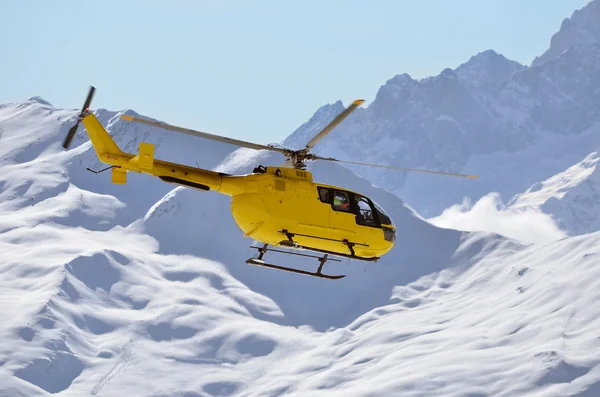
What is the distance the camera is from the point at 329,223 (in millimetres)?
41000

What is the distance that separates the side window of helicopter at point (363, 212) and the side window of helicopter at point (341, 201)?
52cm

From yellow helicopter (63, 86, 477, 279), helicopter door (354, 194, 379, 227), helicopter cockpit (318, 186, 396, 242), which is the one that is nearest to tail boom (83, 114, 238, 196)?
yellow helicopter (63, 86, 477, 279)

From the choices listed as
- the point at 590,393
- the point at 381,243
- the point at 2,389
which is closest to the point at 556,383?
the point at 590,393

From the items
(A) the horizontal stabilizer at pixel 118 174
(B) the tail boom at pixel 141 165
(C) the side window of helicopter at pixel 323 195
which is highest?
(C) the side window of helicopter at pixel 323 195

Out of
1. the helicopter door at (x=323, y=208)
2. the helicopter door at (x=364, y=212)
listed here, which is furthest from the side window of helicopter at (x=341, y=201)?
the helicopter door at (x=364, y=212)

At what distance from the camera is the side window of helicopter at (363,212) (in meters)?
42.1

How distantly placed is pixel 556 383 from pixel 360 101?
171003 mm

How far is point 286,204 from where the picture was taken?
40.2 meters

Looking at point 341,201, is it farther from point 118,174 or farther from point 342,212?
point 118,174

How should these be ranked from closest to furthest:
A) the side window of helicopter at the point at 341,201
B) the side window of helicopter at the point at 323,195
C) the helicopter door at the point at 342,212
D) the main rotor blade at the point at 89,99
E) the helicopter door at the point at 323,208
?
the main rotor blade at the point at 89,99 < the helicopter door at the point at 323,208 < the side window of helicopter at the point at 323,195 < the helicopter door at the point at 342,212 < the side window of helicopter at the point at 341,201

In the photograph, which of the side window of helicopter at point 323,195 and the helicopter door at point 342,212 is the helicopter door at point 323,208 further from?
the helicopter door at point 342,212

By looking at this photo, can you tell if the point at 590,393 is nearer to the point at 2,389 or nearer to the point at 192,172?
→ the point at 2,389

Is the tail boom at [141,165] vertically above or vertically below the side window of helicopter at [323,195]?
below

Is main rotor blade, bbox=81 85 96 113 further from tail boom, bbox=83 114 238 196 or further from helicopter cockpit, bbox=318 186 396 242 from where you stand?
helicopter cockpit, bbox=318 186 396 242
